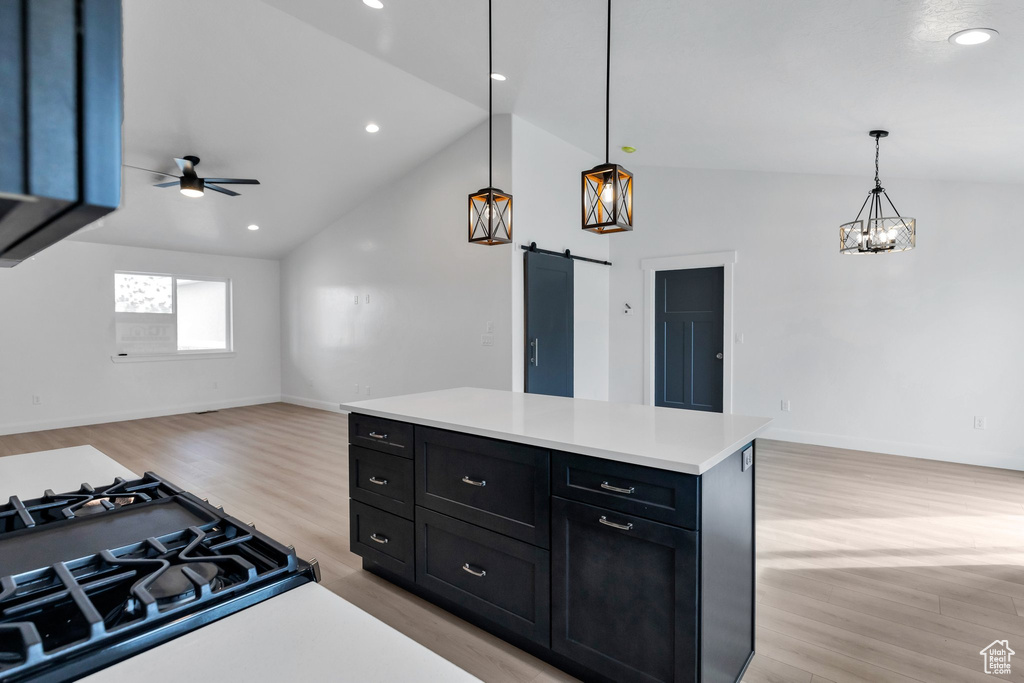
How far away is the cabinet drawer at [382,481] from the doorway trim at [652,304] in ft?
14.1

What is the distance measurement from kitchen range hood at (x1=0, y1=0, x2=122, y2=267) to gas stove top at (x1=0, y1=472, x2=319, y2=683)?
0.66 meters

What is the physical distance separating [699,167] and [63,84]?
6.44 m

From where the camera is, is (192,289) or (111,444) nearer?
(111,444)

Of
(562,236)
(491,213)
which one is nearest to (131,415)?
(562,236)

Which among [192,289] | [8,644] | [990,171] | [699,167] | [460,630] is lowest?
[460,630]

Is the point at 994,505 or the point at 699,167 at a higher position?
the point at 699,167

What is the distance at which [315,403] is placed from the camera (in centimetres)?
793

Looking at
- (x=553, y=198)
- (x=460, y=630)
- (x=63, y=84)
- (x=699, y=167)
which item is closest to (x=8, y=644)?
(x=63, y=84)

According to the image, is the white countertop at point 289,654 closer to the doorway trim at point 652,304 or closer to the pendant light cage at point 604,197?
the pendant light cage at point 604,197

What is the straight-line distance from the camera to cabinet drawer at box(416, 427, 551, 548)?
1.98 meters

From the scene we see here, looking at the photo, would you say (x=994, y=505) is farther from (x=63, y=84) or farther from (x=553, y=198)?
(x=63, y=84)

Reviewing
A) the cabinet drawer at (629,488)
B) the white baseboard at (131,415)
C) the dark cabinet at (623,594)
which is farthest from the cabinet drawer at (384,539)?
the white baseboard at (131,415)

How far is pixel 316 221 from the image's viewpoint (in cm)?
740

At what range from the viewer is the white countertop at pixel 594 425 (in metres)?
1.73
